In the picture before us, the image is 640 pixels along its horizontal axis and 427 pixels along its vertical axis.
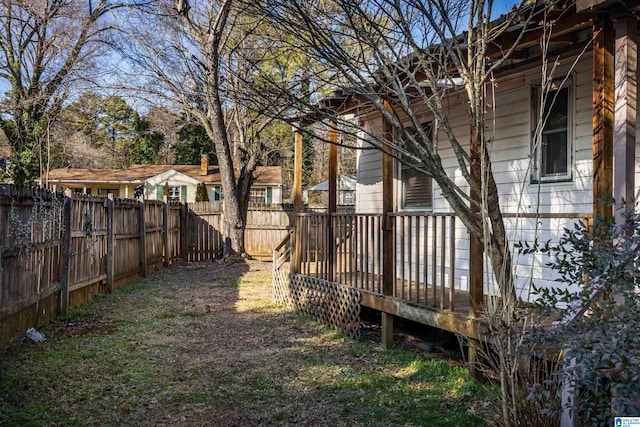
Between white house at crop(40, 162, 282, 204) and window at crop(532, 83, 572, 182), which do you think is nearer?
window at crop(532, 83, 572, 182)

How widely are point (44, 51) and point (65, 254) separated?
1674 cm

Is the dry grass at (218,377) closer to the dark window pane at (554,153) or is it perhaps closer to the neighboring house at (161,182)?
the dark window pane at (554,153)

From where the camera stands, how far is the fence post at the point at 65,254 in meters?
7.73

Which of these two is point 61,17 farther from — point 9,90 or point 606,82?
point 606,82

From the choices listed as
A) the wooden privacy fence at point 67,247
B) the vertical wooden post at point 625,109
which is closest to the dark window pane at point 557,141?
the vertical wooden post at point 625,109

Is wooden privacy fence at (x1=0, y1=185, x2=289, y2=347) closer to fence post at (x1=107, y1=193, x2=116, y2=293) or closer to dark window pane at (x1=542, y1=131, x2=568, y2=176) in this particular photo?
fence post at (x1=107, y1=193, x2=116, y2=293)

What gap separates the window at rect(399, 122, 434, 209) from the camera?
323 inches

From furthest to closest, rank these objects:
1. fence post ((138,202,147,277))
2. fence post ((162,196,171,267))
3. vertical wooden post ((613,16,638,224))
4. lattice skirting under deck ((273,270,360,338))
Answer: fence post ((162,196,171,267)) < fence post ((138,202,147,277)) < lattice skirting under deck ((273,270,360,338)) < vertical wooden post ((613,16,638,224))

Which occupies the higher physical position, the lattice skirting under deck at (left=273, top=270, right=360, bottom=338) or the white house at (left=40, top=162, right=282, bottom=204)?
the white house at (left=40, top=162, right=282, bottom=204)

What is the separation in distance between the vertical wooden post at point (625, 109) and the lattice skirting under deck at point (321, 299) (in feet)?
12.5

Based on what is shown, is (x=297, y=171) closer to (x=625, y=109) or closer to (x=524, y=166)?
(x=524, y=166)

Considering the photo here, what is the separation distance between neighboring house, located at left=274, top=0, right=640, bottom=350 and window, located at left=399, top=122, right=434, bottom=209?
2cm

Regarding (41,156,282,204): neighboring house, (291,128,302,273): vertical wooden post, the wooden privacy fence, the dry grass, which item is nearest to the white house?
(41,156,282,204): neighboring house

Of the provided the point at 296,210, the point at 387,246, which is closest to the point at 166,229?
the point at 296,210
